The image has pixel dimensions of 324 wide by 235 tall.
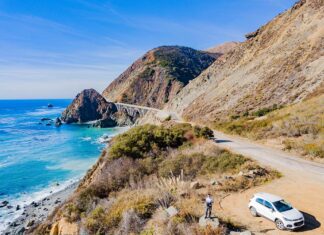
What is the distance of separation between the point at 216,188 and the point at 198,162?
5.97 m

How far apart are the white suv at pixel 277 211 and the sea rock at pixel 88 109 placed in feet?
327

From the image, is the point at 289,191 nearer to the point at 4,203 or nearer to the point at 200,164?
the point at 200,164

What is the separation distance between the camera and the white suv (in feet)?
38.7

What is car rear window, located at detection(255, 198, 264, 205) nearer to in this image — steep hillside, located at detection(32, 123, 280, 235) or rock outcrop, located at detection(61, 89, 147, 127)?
steep hillside, located at detection(32, 123, 280, 235)

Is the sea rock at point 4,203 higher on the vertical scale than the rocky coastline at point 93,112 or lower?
lower

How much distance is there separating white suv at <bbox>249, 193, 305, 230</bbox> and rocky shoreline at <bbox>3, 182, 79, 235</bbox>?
75.7ft

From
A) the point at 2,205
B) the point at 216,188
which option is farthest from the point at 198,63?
the point at 216,188

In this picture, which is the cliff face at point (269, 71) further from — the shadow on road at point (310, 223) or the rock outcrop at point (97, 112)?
the rock outcrop at point (97, 112)

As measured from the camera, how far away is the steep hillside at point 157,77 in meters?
121

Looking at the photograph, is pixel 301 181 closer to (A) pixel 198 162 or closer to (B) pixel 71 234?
(A) pixel 198 162

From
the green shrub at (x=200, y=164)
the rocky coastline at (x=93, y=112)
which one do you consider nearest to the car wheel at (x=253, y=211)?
the green shrub at (x=200, y=164)

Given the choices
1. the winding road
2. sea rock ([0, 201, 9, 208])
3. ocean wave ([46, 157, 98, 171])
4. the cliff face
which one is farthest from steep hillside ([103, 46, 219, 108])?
the winding road

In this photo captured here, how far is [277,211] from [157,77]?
394ft

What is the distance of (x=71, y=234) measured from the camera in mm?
15039
